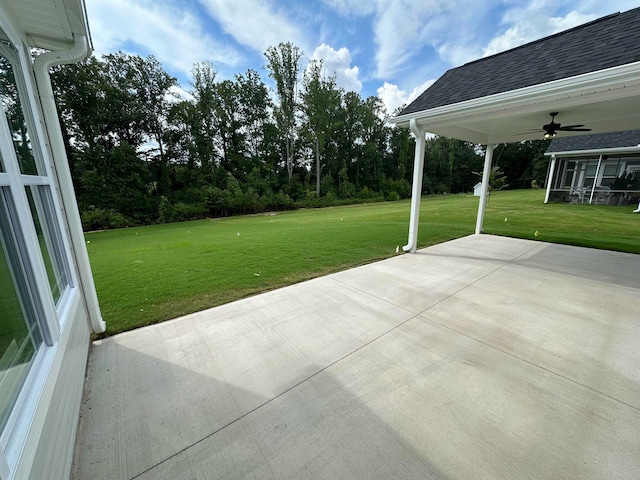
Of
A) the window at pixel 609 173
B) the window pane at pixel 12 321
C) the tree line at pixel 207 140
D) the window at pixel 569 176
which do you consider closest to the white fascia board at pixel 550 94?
the window pane at pixel 12 321

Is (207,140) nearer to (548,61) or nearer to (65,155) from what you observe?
(65,155)

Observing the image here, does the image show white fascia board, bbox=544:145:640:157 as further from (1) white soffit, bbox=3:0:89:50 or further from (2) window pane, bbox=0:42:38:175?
(2) window pane, bbox=0:42:38:175

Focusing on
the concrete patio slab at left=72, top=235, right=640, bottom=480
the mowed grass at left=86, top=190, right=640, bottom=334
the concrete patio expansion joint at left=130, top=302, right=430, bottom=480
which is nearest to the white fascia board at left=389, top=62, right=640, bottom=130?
the concrete patio slab at left=72, top=235, right=640, bottom=480

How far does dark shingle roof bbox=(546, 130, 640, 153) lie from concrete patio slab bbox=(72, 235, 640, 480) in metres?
14.7

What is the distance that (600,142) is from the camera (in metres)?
13.1

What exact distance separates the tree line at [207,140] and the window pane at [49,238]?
54.7 ft

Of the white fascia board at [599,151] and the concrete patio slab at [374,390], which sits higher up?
the white fascia board at [599,151]

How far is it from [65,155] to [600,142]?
20304 millimetres

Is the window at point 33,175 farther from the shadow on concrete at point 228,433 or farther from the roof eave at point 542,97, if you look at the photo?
the roof eave at point 542,97

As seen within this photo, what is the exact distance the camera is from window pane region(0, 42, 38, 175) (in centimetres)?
153

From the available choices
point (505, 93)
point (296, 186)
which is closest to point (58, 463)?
point (505, 93)

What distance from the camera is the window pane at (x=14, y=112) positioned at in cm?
153

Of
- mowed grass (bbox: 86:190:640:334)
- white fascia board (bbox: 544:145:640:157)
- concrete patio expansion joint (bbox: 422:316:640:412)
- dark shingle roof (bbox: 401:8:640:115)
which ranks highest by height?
dark shingle roof (bbox: 401:8:640:115)

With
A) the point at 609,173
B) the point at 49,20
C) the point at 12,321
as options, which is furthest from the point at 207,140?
the point at 609,173
